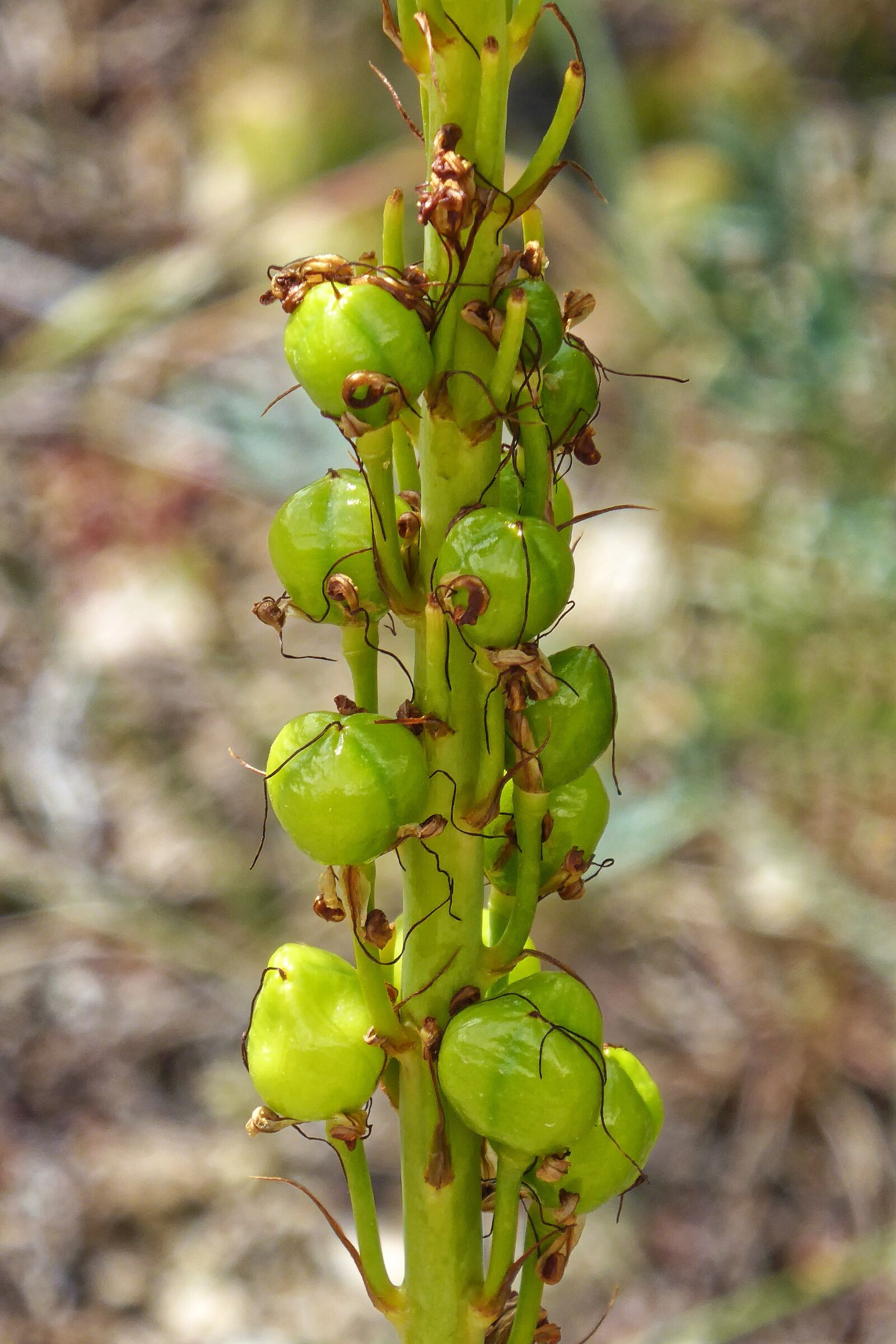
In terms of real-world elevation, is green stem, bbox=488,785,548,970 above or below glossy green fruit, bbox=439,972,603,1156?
above

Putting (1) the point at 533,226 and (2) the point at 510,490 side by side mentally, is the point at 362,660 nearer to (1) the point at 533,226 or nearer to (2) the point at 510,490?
(2) the point at 510,490

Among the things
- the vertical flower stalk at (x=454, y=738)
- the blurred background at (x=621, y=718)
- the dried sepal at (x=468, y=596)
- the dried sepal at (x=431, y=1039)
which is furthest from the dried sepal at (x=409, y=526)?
the blurred background at (x=621, y=718)

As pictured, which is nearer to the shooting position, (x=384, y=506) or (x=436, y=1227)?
(x=384, y=506)

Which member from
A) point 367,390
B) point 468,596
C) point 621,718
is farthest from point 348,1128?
point 621,718

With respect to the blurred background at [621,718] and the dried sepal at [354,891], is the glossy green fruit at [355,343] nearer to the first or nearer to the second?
the dried sepal at [354,891]

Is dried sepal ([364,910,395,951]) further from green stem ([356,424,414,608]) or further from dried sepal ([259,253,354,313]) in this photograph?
dried sepal ([259,253,354,313])

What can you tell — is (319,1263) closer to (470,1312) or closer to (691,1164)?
(691,1164)

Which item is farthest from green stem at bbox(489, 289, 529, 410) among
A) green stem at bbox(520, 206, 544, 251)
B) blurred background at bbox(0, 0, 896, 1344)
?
blurred background at bbox(0, 0, 896, 1344)
